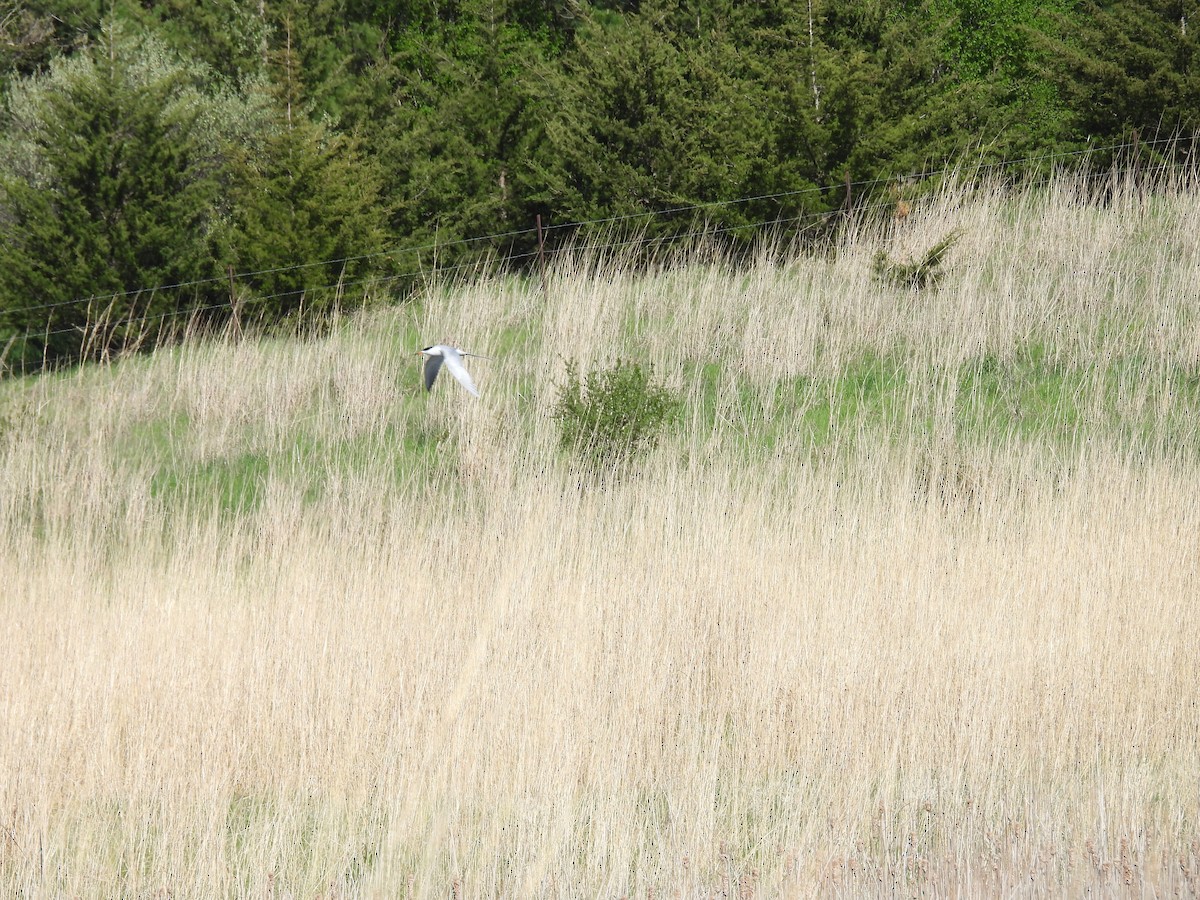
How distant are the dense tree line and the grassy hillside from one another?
3679 mm

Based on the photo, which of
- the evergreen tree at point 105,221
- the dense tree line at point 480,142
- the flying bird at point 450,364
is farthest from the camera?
the evergreen tree at point 105,221

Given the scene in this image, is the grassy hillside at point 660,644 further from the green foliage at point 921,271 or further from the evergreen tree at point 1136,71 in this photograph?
the evergreen tree at point 1136,71

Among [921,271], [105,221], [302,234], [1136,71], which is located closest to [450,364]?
[921,271]

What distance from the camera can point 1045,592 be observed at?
490 centimetres

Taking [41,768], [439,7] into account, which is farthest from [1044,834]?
[439,7]

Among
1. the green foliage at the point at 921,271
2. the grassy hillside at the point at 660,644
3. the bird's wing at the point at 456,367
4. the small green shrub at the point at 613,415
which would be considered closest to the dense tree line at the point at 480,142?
the green foliage at the point at 921,271

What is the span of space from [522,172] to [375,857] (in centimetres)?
1480

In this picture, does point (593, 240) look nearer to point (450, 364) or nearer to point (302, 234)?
point (302, 234)

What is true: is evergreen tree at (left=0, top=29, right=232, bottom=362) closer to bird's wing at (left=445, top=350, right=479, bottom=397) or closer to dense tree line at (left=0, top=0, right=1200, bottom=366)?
dense tree line at (left=0, top=0, right=1200, bottom=366)

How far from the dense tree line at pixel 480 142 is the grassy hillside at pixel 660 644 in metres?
3.68

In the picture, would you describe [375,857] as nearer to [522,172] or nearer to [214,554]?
[214,554]

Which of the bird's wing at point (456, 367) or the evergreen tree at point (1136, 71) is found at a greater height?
the evergreen tree at point (1136, 71)

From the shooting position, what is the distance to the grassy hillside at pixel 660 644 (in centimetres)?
343

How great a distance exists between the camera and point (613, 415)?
7.48 metres
